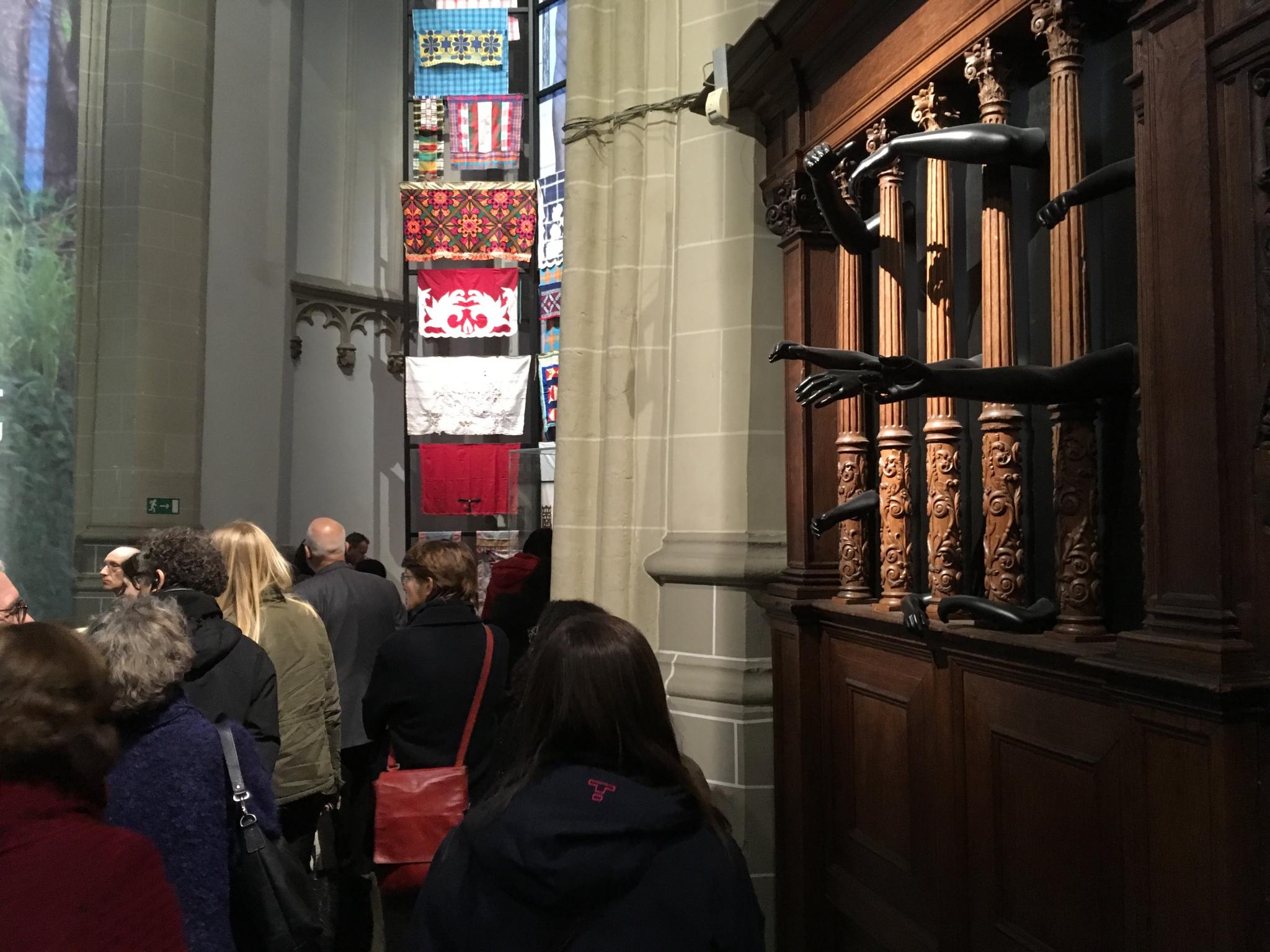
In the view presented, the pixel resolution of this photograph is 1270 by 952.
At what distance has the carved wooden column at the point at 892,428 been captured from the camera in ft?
8.61

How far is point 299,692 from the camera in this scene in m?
3.01

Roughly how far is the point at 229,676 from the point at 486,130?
967cm

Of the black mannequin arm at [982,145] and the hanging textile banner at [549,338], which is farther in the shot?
the hanging textile banner at [549,338]

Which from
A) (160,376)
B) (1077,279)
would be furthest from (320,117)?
(1077,279)

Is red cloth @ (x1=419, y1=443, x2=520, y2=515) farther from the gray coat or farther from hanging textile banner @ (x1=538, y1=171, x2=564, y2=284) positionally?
the gray coat

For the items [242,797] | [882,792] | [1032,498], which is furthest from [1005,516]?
[242,797]

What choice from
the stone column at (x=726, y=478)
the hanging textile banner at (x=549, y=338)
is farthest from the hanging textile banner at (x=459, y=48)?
the stone column at (x=726, y=478)

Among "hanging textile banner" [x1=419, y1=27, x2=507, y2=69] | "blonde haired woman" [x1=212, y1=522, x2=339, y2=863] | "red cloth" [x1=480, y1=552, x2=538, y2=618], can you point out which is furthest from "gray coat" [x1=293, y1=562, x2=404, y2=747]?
"hanging textile banner" [x1=419, y1=27, x2=507, y2=69]

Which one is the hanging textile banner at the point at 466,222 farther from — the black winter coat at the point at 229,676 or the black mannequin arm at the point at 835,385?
the black mannequin arm at the point at 835,385

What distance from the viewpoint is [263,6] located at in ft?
31.3

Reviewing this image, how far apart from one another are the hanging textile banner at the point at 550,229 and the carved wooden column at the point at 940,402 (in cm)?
870

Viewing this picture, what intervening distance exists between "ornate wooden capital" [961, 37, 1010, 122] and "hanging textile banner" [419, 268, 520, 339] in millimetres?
8976

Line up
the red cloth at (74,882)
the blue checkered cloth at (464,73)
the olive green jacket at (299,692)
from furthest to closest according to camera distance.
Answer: the blue checkered cloth at (464,73), the olive green jacket at (299,692), the red cloth at (74,882)

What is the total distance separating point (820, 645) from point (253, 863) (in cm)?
168
